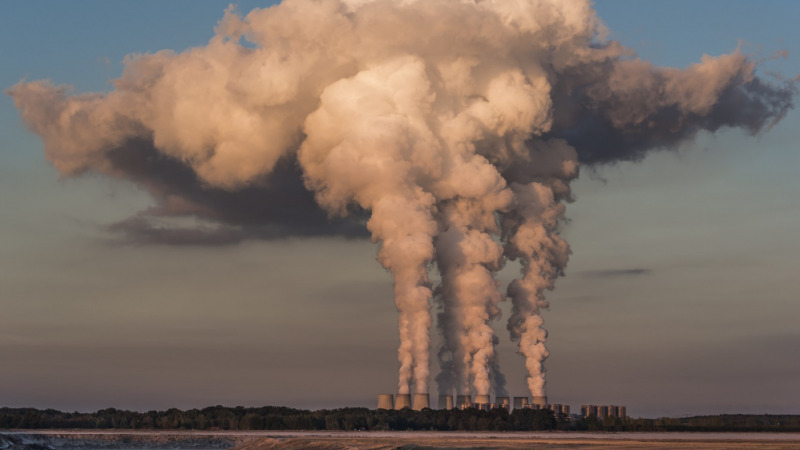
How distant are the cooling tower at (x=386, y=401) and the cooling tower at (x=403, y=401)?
21.7ft

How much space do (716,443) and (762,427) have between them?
72.9m

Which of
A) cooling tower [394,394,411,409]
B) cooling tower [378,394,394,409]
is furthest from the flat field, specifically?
cooling tower [378,394,394,409]

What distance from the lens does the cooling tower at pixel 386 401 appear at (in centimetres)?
17112

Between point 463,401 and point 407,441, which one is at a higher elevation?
A: point 463,401

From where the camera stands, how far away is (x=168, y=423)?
19600cm

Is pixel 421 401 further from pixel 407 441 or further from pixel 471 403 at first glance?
pixel 407 441

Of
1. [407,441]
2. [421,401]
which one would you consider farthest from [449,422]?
[407,441]

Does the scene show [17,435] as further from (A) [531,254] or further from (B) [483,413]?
(A) [531,254]

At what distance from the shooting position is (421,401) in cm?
16000

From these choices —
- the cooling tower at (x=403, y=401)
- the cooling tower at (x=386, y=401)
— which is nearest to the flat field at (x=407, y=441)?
the cooling tower at (x=403, y=401)

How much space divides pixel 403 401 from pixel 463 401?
10747mm

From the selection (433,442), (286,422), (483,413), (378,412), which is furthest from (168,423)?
(433,442)

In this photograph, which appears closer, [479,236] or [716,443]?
[716,443]

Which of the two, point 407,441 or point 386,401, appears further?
point 386,401
